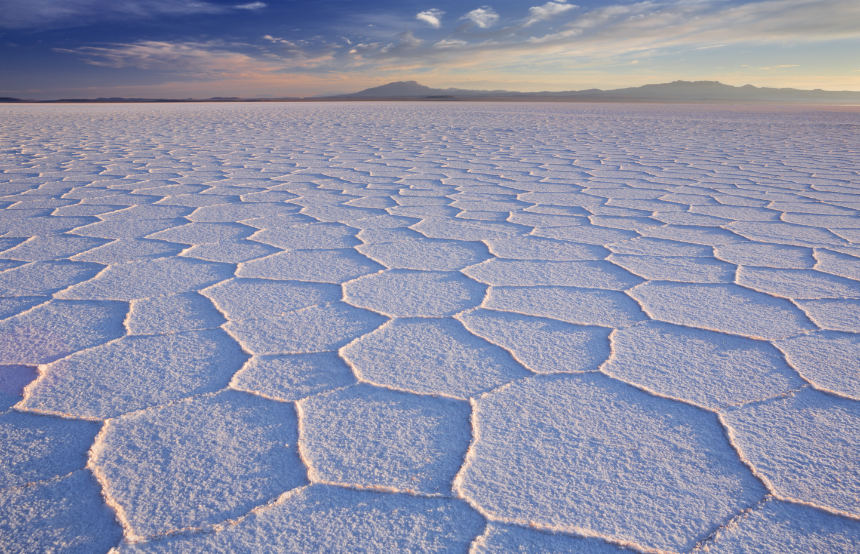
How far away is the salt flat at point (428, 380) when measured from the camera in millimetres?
800

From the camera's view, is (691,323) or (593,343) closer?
(593,343)

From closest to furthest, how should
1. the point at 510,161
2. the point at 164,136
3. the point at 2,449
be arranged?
the point at 2,449
the point at 510,161
the point at 164,136

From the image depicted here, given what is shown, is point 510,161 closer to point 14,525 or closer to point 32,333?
point 32,333

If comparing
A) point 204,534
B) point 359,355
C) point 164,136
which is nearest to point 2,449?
point 204,534

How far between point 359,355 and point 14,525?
65 centimetres

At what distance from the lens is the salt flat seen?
800 mm

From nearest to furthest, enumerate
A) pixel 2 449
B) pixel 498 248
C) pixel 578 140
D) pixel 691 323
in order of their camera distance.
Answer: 1. pixel 2 449
2. pixel 691 323
3. pixel 498 248
4. pixel 578 140

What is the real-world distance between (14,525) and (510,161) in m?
4.33

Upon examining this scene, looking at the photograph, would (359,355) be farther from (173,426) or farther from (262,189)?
(262,189)

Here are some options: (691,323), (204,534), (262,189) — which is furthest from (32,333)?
(262,189)

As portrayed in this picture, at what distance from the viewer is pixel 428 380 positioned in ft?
3.81

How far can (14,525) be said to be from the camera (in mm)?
775

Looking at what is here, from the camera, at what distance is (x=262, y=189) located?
131 inches

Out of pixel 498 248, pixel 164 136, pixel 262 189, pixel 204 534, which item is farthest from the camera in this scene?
pixel 164 136
